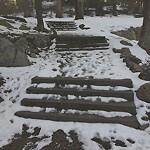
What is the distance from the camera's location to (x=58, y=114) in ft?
19.7

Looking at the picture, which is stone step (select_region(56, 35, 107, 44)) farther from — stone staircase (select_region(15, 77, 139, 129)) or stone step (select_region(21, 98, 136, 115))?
stone step (select_region(21, 98, 136, 115))

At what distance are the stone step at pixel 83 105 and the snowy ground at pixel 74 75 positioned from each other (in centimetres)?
24

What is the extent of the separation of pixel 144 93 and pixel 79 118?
179 cm

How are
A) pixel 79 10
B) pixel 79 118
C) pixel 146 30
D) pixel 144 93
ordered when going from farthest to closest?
1. pixel 79 10
2. pixel 146 30
3. pixel 144 93
4. pixel 79 118

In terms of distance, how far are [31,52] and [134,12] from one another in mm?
20095

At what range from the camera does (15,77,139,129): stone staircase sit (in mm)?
5828

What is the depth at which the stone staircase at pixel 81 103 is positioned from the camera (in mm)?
5828

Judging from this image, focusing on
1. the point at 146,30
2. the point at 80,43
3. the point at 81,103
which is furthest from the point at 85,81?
the point at 80,43

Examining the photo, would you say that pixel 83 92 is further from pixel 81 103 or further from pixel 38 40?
pixel 38 40

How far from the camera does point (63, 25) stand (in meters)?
15.9

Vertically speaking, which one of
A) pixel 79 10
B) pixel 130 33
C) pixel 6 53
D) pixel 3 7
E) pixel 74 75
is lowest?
pixel 130 33

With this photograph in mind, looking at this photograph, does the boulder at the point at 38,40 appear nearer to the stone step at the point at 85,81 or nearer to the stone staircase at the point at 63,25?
the stone staircase at the point at 63,25

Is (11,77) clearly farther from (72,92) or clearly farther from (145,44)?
(145,44)

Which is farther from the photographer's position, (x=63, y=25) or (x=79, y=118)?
(x=63, y=25)
